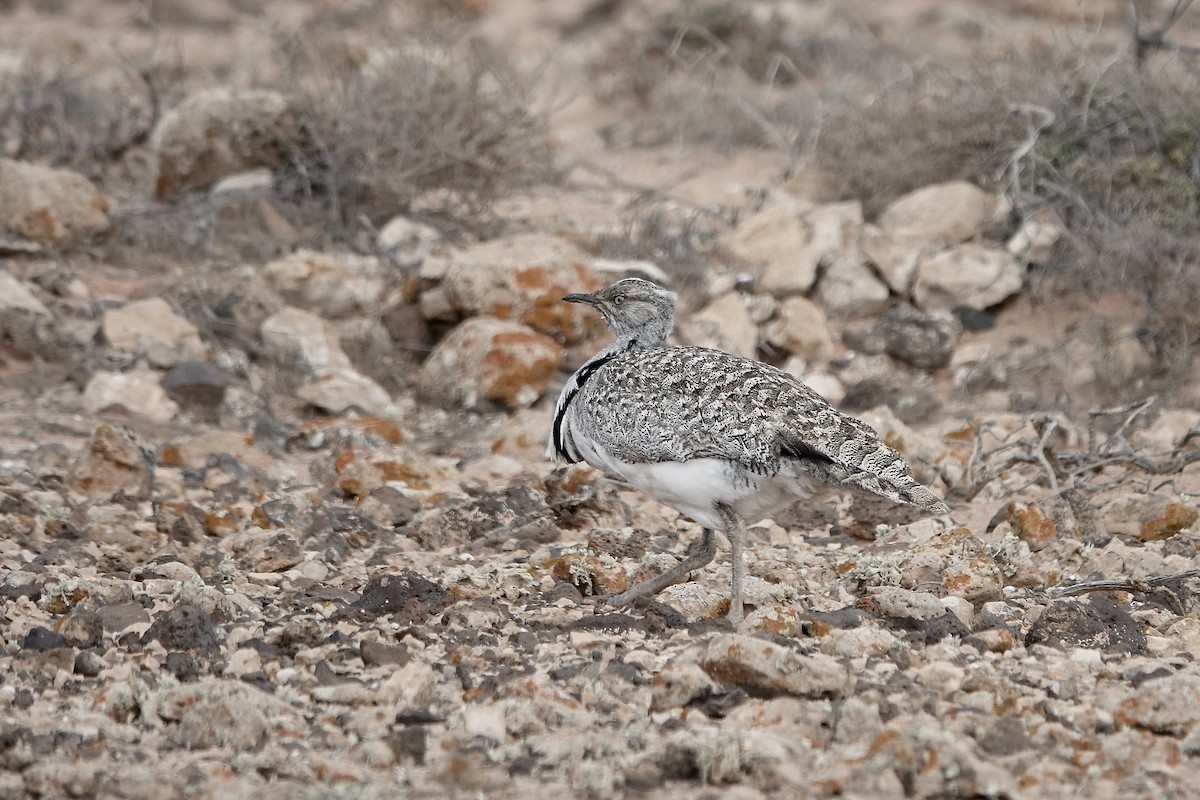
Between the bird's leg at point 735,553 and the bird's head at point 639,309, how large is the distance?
1099 millimetres

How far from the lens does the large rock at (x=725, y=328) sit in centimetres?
877

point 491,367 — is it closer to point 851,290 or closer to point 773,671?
point 851,290

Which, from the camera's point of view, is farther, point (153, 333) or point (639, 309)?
point (153, 333)

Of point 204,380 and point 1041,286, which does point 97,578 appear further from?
point 1041,286

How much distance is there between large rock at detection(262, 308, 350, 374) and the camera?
8.43 meters

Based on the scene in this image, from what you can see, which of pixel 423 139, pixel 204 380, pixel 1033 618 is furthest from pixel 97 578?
pixel 423 139

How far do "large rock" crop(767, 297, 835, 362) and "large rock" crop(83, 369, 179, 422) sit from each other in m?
3.68

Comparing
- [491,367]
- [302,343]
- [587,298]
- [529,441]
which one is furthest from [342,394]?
[587,298]

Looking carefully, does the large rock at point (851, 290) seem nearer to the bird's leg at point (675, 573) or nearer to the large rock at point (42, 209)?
the bird's leg at point (675, 573)

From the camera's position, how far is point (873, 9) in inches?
683

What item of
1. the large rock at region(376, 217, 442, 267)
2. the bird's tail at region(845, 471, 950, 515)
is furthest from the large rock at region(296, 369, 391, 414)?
the bird's tail at region(845, 471, 950, 515)

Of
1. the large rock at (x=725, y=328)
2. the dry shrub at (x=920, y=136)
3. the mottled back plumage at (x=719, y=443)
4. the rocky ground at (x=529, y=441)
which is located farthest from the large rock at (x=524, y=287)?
the mottled back plumage at (x=719, y=443)

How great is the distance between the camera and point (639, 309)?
5836 millimetres

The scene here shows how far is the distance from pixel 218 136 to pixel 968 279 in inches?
202
